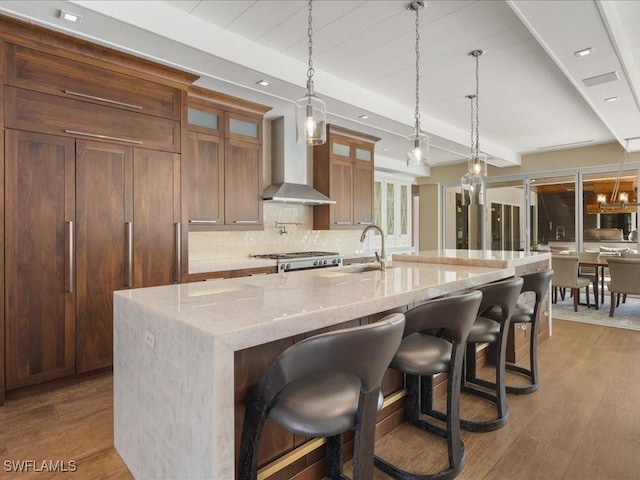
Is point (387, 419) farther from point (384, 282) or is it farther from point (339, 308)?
point (339, 308)

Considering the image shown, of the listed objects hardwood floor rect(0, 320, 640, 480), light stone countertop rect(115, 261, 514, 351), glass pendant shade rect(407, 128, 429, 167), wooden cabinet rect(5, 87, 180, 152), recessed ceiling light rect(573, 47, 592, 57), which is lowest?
hardwood floor rect(0, 320, 640, 480)

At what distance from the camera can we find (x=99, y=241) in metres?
3.02

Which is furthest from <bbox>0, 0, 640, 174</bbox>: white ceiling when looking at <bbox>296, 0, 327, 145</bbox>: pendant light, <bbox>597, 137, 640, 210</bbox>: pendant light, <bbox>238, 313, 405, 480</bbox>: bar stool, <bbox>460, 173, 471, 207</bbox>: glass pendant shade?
<bbox>238, 313, 405, 480</bbox>: bar stool

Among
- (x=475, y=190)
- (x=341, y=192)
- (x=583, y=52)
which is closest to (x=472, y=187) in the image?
(x=475, y=190)

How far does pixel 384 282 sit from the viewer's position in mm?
2207

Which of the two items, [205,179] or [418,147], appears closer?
[418,147]

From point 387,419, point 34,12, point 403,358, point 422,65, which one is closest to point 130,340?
point 403,358

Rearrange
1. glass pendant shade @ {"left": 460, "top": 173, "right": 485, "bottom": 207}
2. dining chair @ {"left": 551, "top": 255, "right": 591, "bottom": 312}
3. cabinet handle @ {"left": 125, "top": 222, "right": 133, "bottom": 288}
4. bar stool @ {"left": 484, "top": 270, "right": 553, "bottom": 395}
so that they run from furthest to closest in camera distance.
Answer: dining chair @ {"left": 551, "top": 255, "right": 591, "bottom": 312}
glass pendant shade @ {"left": 460, "top": 173, "right": 485, "bottom": 207}
cabinet handle @ {"left": 125, "top": 222, "right": 133, "bottom": 288}
bar stool @ {"left": 484, "top": 270, "right": 553, "bottom": 395}

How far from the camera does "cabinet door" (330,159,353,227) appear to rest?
5.46 meters

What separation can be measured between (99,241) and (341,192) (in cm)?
334

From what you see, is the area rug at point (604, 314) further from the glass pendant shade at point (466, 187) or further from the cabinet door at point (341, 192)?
the cabinet door at point (341, 192)

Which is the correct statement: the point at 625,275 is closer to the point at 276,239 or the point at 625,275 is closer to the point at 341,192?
the point at 341,192

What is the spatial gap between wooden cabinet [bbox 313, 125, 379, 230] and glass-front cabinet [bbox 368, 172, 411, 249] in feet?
4.46

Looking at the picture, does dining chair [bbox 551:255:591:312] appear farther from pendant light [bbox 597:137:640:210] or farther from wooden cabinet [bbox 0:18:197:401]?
wooden cabinet [bbox 0:18:197:401]
